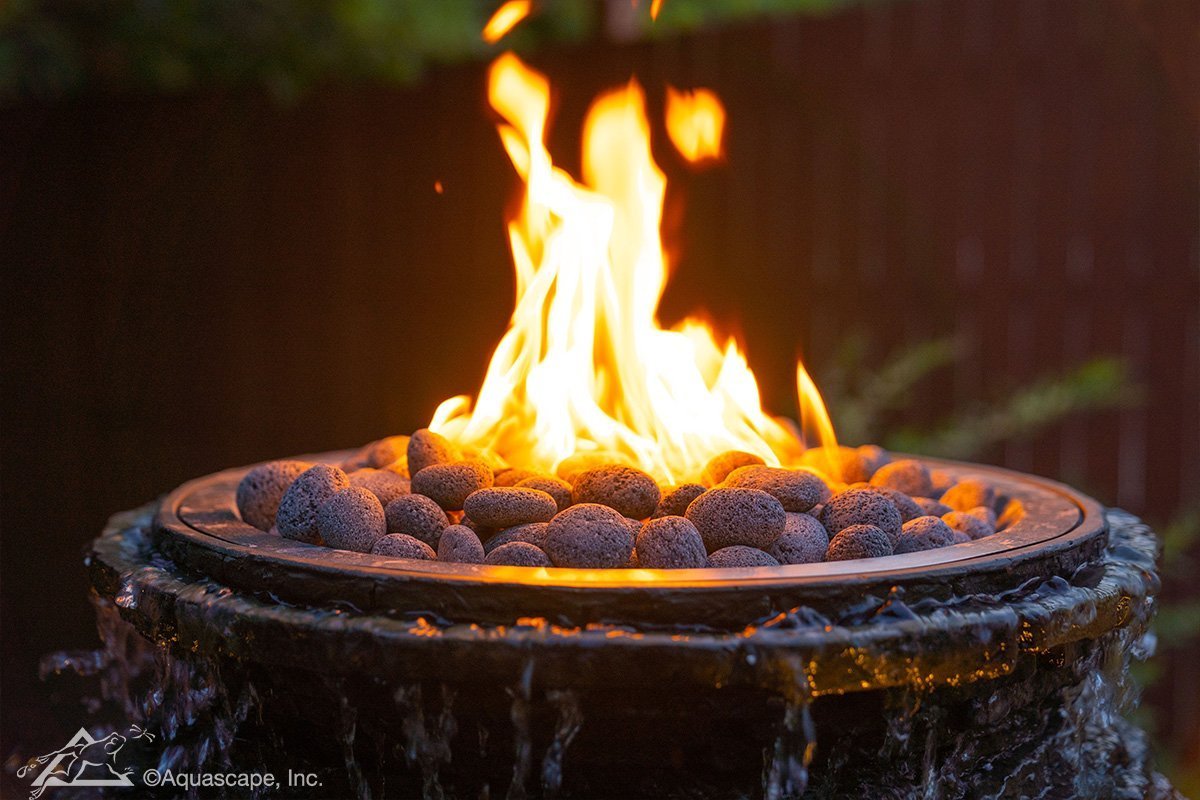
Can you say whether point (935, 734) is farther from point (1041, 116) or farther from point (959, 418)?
point (1041, 116)

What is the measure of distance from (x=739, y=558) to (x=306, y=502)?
2.45 feet

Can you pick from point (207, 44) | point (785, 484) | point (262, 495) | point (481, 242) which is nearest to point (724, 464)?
point (785, 484)

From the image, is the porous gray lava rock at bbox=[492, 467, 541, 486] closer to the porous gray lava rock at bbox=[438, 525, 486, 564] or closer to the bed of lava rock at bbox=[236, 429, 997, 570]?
the bed of lava rock at bbox=[236, 429, 997, 570]

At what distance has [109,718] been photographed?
2.60 m

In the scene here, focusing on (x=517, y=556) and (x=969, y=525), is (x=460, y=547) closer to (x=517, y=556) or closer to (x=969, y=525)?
(x=517, y=556)

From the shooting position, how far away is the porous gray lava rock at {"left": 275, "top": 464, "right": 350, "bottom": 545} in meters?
1.88

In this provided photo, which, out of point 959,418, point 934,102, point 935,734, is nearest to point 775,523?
point 935,734

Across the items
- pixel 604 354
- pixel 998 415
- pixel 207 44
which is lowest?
pixel 998 415

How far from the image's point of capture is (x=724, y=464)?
7.09 ft

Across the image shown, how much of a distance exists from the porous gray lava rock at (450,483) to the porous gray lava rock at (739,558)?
494 millimetres

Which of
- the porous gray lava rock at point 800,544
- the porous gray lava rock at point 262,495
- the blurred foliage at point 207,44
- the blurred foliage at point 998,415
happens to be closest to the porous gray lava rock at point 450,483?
the porous gray lava rock at point 262,495

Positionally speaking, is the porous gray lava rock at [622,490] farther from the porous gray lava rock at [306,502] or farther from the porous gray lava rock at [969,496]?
the porous gray lava rock at [969,496]

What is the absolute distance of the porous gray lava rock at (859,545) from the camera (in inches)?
69.3

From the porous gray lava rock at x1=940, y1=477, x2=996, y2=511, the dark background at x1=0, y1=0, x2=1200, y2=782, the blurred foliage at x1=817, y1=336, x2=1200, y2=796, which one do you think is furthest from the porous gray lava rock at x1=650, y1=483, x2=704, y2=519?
the dark background at x1=0, y1=0, x2=1200, y2=782
